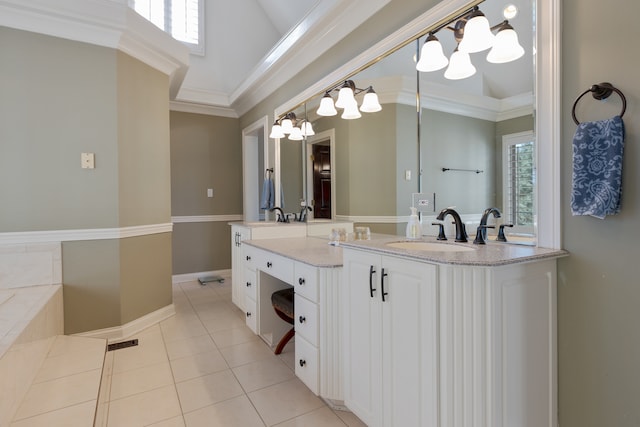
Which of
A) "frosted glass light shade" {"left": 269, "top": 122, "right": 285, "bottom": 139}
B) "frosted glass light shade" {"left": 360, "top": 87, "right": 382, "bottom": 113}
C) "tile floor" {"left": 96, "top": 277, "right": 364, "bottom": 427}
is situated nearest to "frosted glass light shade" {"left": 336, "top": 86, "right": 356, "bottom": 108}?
"frosted glass light shade" {"left": 360, "top": 87, "right": 382, "bottom": 113}

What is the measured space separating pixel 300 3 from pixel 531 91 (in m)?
3.30

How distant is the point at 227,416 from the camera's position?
68.4 inches

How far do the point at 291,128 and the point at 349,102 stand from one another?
102 cm

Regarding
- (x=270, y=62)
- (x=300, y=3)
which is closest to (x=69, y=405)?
(x=270, y=62)

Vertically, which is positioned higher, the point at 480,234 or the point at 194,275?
the point at 480,234

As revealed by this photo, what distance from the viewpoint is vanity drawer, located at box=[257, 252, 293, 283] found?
2.07 metres

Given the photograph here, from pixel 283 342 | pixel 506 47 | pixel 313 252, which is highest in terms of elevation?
pixel 506 47

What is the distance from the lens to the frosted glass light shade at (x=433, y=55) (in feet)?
5.85

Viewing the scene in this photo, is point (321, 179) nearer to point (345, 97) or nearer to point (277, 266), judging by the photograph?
point (345, 97)

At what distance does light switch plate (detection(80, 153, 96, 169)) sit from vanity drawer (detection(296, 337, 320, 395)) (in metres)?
2.09

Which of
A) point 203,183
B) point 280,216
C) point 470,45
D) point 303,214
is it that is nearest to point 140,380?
point 303,214

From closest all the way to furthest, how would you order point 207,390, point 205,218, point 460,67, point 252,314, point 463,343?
point 463,343, point 460,67, point 207,390, point 252,314, point 205,218

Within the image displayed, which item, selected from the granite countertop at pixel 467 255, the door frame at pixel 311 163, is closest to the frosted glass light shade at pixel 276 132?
the door frame at pixel 311 163

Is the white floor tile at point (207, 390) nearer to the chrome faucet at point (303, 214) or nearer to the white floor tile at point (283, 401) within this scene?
the white floor tile at point (283, 401)
